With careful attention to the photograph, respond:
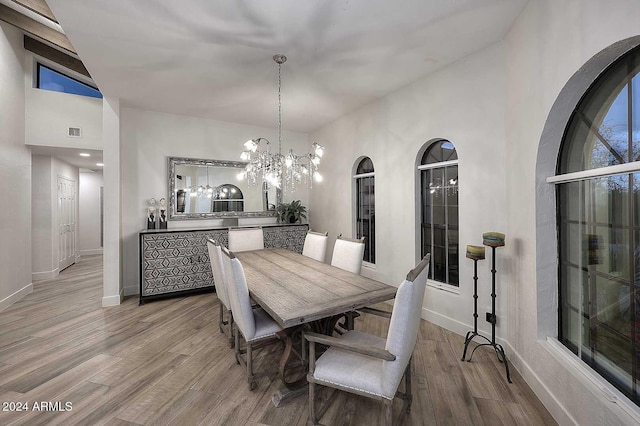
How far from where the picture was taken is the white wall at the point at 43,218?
5035 mm

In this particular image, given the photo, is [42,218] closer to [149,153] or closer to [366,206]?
[149,153]

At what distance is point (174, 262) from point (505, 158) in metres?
4.36

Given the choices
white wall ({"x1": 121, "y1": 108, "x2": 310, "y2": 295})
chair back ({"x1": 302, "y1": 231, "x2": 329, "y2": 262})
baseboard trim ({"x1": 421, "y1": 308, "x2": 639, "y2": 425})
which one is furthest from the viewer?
white wall ({"x1": 121, "y1": 108, "x2": 310, "y2": 295})

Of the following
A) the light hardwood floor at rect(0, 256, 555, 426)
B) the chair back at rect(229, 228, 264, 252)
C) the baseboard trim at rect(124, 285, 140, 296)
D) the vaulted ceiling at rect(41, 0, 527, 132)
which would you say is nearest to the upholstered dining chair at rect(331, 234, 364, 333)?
the light hardwood floor at rect(0, 256, 555, 426)

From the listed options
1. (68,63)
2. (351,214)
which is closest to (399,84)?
(351,214)

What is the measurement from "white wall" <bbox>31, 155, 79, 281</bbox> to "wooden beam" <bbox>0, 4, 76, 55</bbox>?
2.46 meters

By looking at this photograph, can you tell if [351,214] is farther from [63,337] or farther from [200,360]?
[63,337]

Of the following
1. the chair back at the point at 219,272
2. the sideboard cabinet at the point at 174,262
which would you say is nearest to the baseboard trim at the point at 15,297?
the sideboard cabinet at the point at 174,262

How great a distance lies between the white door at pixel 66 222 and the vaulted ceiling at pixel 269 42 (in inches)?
145

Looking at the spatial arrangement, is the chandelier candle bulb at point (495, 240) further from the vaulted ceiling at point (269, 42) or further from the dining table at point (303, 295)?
the vaulted ceiling at point (269, 42)

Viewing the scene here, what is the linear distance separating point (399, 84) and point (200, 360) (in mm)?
3751

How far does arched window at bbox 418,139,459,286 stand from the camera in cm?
308

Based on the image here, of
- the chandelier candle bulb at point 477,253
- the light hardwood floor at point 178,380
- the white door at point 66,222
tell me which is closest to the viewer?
the light hardwood floor at point 178,380

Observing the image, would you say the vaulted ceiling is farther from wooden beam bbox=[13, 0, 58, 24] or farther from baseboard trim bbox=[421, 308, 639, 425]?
baseboard trim bbox=[421, 308, 639, 425]
